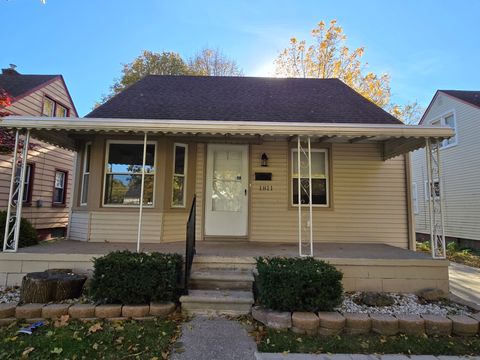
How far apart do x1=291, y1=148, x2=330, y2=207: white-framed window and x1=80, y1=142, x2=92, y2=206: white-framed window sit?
4763mm

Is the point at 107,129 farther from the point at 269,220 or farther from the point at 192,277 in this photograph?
the point at 269,220

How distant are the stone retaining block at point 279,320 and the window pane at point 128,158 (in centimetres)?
416

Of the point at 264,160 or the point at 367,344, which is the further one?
the point at 264,160

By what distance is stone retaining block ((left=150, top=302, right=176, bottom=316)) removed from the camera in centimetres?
386

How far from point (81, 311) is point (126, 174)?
3.35m

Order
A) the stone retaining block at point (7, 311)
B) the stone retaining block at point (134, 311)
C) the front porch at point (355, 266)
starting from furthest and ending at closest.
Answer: the front porch at point (355, 266) < the stone retaining block at point (134, 311) < the stone retaining block at point (7, 311)

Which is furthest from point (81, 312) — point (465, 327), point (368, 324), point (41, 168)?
point (41, 168)

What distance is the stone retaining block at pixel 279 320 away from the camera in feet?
11.8

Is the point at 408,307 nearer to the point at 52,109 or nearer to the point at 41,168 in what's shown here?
the point at 41,168

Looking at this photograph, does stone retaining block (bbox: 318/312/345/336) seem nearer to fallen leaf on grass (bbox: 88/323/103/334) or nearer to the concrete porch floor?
the concrete porch floor

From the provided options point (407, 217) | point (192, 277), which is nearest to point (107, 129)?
point (192, 277)

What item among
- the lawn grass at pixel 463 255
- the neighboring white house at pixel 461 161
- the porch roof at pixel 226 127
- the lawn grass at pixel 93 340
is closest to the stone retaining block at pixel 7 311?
the lawn grass at pixel 93 340

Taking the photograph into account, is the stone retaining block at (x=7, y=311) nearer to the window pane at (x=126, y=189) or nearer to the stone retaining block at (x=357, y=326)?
the window pane at (x=126, y=189)

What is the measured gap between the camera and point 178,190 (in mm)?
6762
